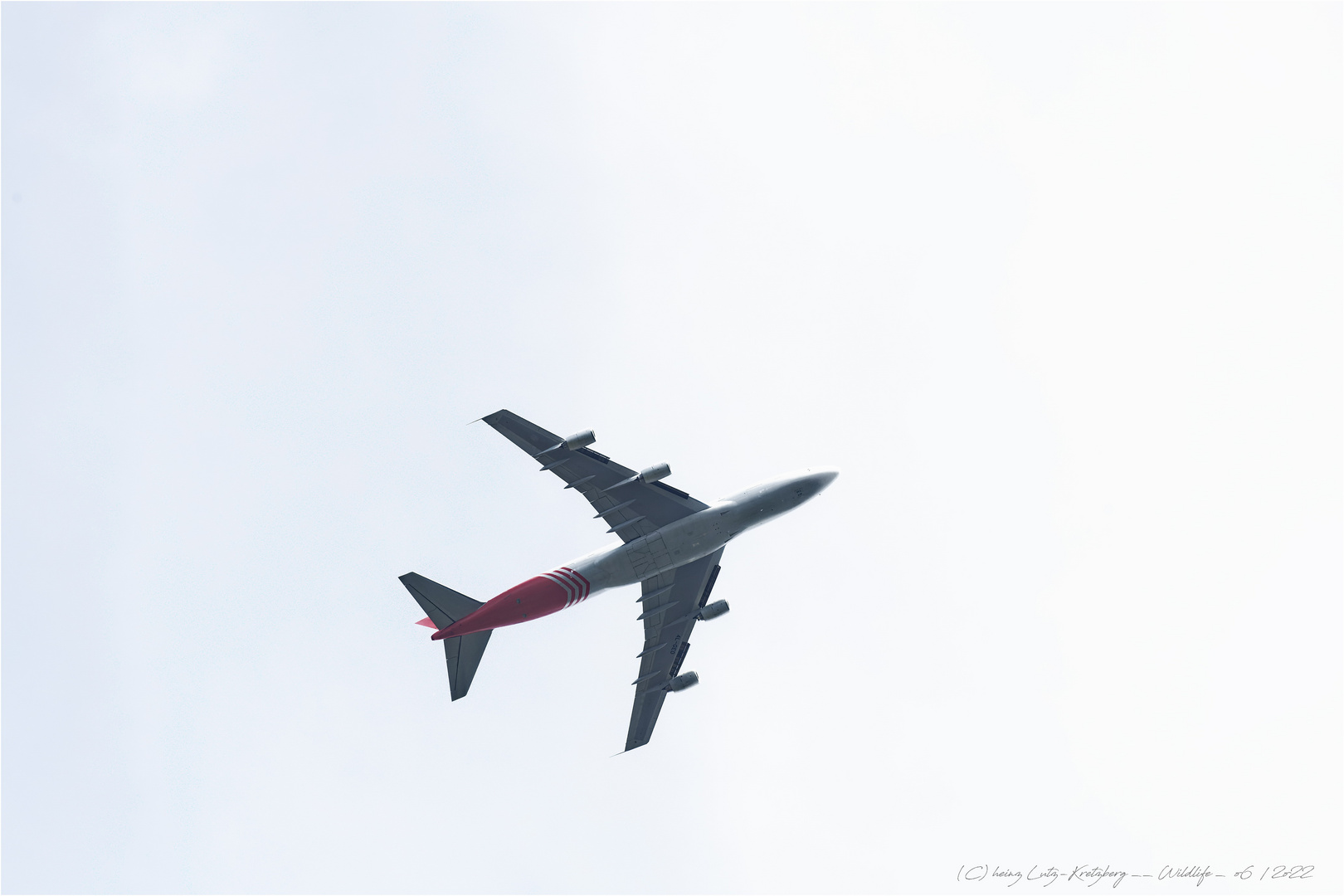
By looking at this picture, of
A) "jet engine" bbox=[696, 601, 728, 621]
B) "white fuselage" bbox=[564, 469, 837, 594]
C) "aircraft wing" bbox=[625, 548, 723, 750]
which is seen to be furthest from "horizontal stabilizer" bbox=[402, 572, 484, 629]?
"jet engine" bbox=[696, 601, 728, 621]

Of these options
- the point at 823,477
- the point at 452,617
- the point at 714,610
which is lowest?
the point at 714,610

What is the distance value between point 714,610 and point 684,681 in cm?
567

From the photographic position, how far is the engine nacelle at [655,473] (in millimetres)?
57000

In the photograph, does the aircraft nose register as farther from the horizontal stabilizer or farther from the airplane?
the horizontal stabilizer

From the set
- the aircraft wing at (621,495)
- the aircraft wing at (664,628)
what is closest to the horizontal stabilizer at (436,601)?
the aircraft wing at (621,495)

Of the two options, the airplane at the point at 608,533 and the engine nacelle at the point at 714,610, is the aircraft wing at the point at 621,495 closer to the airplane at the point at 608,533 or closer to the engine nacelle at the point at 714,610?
the airplane at the point at 608,533

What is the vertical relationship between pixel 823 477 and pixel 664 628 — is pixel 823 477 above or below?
above

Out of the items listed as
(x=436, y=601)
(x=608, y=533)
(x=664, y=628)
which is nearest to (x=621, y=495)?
(x=608, y=533)

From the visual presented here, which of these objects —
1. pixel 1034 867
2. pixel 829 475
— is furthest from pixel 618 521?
pixel 1034 867

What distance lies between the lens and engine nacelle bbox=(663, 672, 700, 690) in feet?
214

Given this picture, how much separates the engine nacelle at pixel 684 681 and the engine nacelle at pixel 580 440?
1881 centimetres

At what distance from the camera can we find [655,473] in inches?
2247

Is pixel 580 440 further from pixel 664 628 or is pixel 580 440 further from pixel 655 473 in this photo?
pixel 664 628

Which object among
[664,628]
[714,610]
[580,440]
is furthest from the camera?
[664,628]
